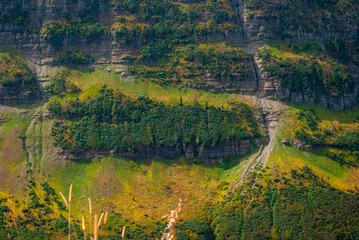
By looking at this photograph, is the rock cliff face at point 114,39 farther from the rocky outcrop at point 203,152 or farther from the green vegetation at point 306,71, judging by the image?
the rocky outcrop at point 203,152

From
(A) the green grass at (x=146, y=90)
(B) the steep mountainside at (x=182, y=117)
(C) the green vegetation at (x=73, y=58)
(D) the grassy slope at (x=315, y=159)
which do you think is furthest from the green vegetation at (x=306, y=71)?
(C) the green vegetation at (x=73, y=58)

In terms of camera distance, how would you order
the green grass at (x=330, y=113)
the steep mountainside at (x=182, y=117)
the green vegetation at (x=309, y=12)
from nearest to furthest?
the steep mountainside at (x=182, y=117), the green grass at (x=330, y=113), the green vegetation at (x=309, y=12)

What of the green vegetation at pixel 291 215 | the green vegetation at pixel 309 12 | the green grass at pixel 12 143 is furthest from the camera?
the green vegetation at pixel 309 12

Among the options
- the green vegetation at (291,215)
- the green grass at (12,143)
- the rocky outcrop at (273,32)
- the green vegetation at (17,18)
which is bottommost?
the green vegetation at (291,215)

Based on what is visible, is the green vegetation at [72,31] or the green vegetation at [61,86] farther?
the green vegetation at [72,31]

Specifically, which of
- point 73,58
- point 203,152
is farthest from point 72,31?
point 203,152

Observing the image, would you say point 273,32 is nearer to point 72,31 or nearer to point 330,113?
point 330,113

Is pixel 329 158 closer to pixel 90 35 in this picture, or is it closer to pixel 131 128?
pixel 131 128

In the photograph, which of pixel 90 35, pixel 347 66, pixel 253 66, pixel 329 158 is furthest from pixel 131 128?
pixel 347 66
